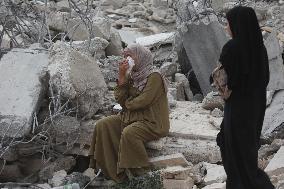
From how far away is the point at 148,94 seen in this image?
19.2 ft

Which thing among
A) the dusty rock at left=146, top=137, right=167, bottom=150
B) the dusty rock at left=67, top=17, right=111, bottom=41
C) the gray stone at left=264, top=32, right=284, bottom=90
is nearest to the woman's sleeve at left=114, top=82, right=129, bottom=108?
the dusty rock at left=146, top=137, right=167, bottom=150

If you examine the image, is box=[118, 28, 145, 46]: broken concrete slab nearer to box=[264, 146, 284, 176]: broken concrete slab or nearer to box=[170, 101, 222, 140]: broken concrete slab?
box=[170, 101, 222, 140]: broken concrete slab

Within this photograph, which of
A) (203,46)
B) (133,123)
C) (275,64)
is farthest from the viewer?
(203,46)

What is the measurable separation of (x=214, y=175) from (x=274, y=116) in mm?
1295

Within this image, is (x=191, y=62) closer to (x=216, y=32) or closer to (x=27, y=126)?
(x=216, y=32)

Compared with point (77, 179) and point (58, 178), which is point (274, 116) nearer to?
point (77, 179)

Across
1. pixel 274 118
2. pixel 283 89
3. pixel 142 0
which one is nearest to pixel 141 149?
pixel 274 118

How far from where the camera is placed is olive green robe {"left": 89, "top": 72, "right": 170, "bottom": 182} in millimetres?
5805

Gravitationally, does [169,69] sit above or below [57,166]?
above

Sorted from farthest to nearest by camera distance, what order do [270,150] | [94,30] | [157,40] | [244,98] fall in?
[157,40] → [94,30] → [270,150] → [244,98]

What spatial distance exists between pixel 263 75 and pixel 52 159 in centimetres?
296

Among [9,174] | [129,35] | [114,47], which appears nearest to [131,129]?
[9,174]

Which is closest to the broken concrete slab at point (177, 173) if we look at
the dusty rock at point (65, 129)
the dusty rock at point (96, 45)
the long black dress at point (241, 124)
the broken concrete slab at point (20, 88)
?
the long black dress at point (241, 124)

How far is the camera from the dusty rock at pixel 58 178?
6.14 metres
